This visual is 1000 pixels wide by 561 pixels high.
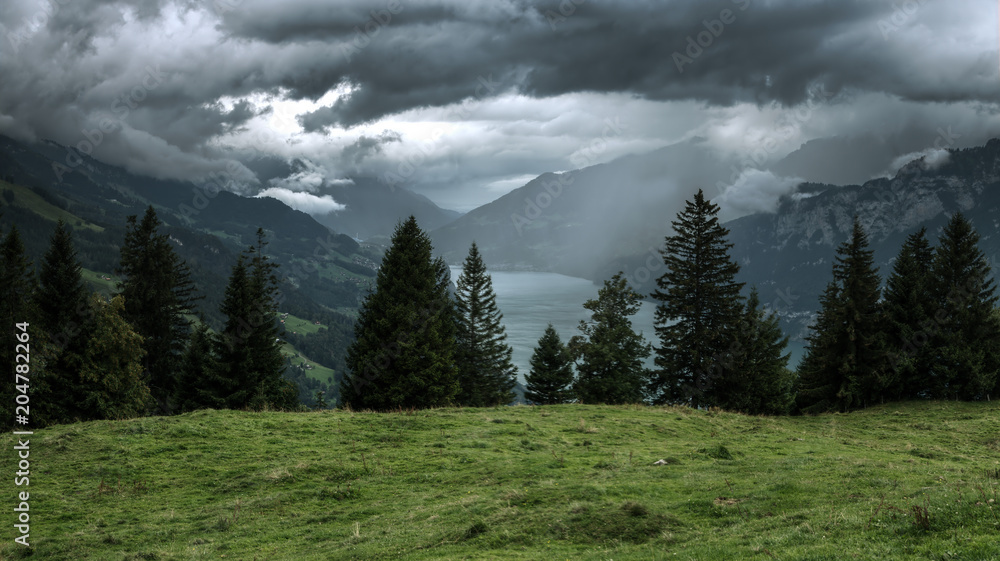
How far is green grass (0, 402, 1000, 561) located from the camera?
31.0 feet

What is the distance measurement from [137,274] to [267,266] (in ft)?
32.6

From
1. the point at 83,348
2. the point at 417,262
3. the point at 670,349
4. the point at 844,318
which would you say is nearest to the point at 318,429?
the point at 417,262

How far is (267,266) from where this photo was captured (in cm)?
4969

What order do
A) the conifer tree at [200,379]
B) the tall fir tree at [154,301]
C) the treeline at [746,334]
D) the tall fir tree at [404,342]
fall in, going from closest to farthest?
1. the tall fir tree at [404,342]
2. the treeline at [746,334]
3. the conifer tree at [200,379]
4. the tall fir tree at [154,301]

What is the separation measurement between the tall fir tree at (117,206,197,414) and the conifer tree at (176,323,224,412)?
277 centimetres

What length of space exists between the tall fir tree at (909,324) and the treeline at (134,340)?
4526cm

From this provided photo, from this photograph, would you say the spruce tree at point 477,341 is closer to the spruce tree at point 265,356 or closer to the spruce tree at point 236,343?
the spruce tree at point 265,356

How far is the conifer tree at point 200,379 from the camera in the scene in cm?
3900

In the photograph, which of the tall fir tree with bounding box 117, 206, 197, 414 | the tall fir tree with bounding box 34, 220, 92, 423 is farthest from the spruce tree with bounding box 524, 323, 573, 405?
the tall fir tree with bounding box 34, 220, 92, 423

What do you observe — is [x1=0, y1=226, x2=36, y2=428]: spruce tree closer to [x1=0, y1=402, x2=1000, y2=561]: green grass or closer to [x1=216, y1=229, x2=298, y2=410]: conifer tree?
[x1=216, y1=229, x2=298, y2=410]: conifer tree

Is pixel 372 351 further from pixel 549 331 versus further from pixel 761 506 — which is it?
pixel 761 506

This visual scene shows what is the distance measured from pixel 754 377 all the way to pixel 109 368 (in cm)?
4473

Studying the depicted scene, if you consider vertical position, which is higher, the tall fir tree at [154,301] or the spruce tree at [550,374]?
the tall fir tree at [154,301]

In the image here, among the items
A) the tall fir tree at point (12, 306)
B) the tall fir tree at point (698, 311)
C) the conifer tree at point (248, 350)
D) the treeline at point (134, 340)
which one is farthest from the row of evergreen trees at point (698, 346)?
the tall fir tree at point (12, 306)
